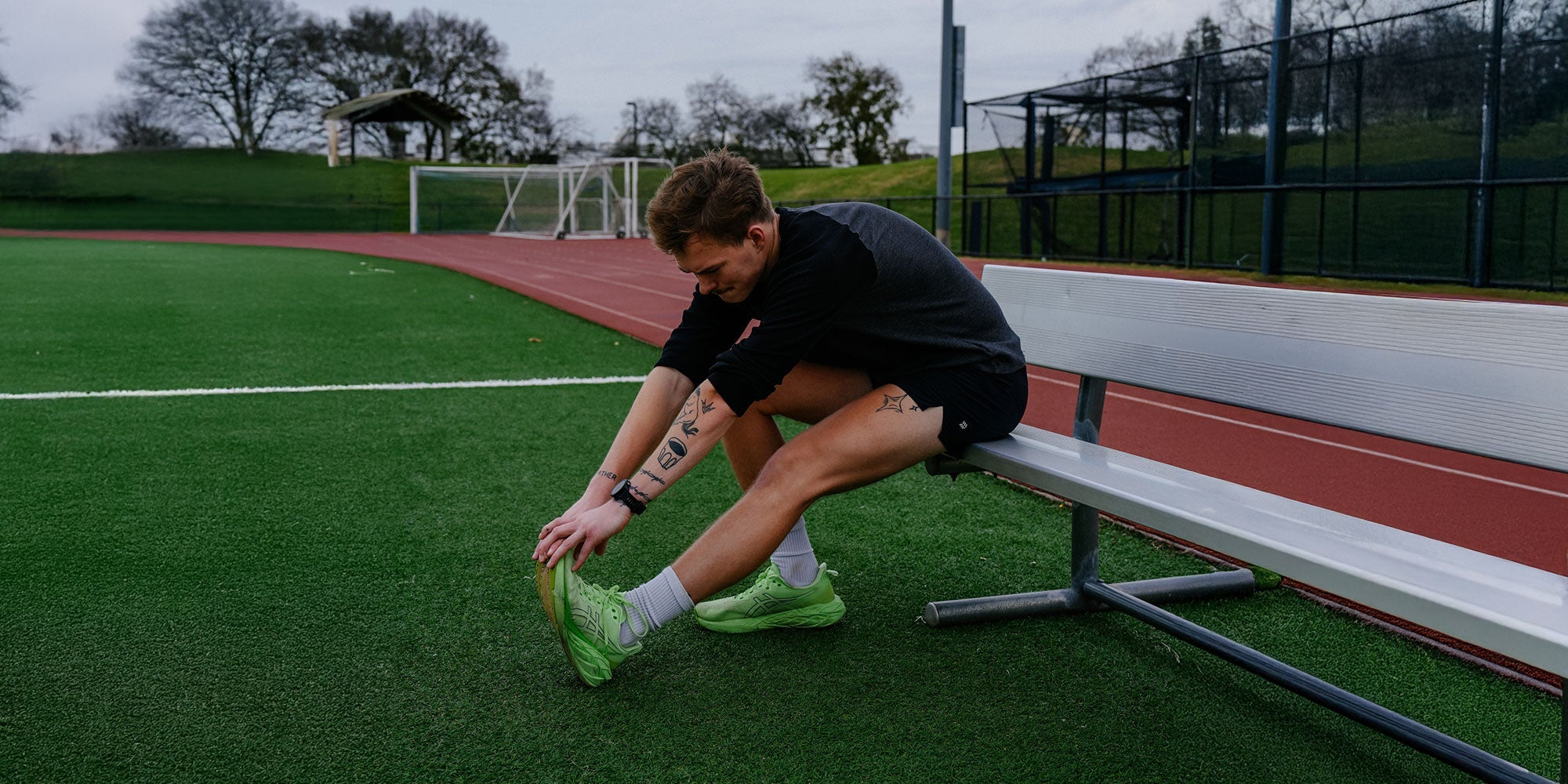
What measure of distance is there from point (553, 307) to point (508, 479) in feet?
23.1

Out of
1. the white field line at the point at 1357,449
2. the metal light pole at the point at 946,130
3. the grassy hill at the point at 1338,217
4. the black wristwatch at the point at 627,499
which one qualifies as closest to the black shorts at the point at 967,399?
the black wristwatch at the point at 627,499

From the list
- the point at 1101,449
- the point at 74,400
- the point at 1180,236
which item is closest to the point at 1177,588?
the point at 1101,449

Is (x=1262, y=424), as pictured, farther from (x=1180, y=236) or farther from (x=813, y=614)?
(x=1180, y=236)

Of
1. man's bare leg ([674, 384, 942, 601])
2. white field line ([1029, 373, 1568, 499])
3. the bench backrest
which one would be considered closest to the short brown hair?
man's bare leg ([674, 384, 942, 601])

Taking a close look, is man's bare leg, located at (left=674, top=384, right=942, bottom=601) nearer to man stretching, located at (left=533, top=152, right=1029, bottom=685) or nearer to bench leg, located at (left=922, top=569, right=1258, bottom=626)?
man stretching, located at (left=533, top=152, right=1029, bottom=685)

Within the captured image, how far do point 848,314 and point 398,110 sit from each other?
160 feet

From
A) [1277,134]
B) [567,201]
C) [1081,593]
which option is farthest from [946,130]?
[567,201]

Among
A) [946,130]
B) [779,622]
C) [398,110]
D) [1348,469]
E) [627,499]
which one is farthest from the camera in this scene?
[398,110]

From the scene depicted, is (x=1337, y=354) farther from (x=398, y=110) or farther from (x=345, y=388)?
(x=398, y=110)

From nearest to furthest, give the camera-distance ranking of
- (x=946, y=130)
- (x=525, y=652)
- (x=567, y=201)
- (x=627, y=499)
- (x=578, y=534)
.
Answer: (x=578, y=534) < (x=627, y=499) < (x=525, y=652) < (x=946, y=130) < (x=567, y=201)

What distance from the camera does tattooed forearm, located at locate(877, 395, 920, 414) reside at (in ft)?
8.93

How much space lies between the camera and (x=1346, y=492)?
4238mm

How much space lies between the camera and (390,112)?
47594 millimetres

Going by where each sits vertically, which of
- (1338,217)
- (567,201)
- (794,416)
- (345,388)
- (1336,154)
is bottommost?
(345,388)
